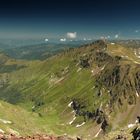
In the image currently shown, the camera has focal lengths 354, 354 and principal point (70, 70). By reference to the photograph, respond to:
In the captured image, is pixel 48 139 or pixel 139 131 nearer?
pixel 48 139

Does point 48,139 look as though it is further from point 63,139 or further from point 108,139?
point 108,139

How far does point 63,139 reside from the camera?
62.4 meters

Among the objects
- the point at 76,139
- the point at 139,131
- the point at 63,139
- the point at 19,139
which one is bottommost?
the point at 139,131

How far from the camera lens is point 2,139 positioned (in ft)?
169

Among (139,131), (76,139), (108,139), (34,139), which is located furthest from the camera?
(108,139)

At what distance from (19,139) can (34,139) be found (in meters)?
2.23

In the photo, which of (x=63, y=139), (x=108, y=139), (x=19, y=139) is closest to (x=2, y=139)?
(x=19, y=139)

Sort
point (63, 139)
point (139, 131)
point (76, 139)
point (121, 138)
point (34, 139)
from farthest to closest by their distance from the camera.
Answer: point (121, 138) → point (139, 131) → point (76, 139) → point (63, 139) → point (34, 139)

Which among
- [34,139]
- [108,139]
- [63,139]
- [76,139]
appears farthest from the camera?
[108,139]

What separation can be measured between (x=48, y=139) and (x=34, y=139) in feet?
8.90

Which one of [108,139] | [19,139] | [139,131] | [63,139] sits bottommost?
[108,139]

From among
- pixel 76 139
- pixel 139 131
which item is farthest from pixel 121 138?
pixel 76 139

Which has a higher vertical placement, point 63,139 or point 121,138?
point 63,139

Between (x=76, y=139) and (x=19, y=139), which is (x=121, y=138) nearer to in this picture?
(x=76, y=139)
